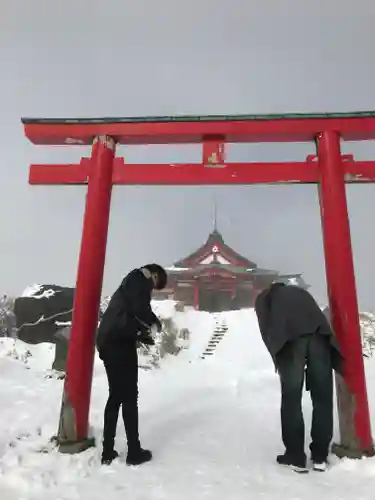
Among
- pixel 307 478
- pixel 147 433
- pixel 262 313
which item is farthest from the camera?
pixel 147 433

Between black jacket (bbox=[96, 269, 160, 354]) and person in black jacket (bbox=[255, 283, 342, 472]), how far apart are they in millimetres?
959

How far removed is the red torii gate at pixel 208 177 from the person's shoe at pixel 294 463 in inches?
19.6

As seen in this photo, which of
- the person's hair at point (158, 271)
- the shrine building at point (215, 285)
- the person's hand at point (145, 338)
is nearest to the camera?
the person's hand at point (145, 338)

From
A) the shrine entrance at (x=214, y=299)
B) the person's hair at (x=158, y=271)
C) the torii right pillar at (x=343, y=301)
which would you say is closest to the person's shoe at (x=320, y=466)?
the torii right pillar at (x=343, y=301)

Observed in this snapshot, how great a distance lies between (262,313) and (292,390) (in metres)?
0.60

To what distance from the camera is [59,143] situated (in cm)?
457

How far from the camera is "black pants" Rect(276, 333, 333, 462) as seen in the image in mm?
3074

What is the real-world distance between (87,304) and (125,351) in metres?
0.82

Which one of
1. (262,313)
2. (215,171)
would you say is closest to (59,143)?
(215,171)

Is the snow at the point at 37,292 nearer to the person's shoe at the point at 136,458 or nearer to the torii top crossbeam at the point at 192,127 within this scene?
the torii top crossbeam at the point at 192,127

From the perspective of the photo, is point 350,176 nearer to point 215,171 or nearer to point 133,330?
point 215,171

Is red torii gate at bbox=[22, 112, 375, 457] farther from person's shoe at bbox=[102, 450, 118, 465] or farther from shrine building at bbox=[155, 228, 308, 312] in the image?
shrine building at bbox=[155, 228, 308, 312]

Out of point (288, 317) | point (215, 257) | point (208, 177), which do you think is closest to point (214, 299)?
point (215, 257)

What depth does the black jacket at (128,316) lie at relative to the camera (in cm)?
316
